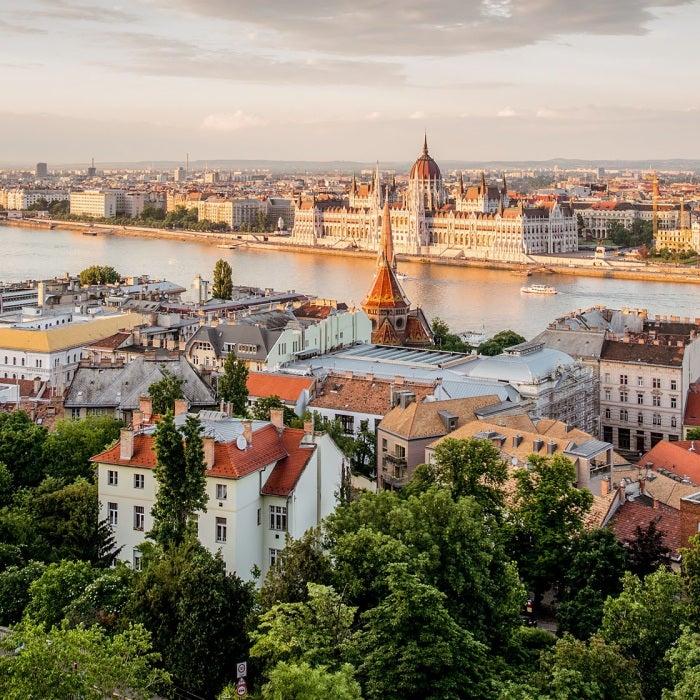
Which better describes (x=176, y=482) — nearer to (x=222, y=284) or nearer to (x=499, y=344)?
(x=499, y=344)

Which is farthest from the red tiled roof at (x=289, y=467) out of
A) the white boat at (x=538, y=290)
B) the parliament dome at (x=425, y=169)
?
the parliament dome at (x=425, y=169)

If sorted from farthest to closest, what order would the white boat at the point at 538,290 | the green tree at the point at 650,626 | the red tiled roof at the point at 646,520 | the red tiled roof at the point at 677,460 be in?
1. the white boat at the point at 538,290
2. the red tiled roof at the point at 677,460
3. the red tiled roof at the point at 646,520
4. the green tree at the point at 650,626

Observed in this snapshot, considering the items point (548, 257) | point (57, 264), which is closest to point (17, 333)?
point (57, 264)

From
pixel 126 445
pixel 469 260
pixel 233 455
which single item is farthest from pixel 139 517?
pixel 469 260

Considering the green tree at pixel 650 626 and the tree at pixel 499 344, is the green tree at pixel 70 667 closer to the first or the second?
the green tree at pixel 650 626

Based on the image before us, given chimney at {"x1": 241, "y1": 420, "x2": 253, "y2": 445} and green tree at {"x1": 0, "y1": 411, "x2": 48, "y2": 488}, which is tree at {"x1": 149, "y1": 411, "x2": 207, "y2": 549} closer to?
chimney at {"x1": 241, "y1": 420, "x2": 253, "y2": 445}

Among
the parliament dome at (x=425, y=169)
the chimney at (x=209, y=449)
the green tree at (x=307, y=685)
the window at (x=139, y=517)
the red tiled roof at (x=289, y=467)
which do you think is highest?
the parliament dome at (x=425, y=169)

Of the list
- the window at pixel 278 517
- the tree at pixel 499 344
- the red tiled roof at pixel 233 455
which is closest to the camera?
the red tiled roof at pixel 233 455
